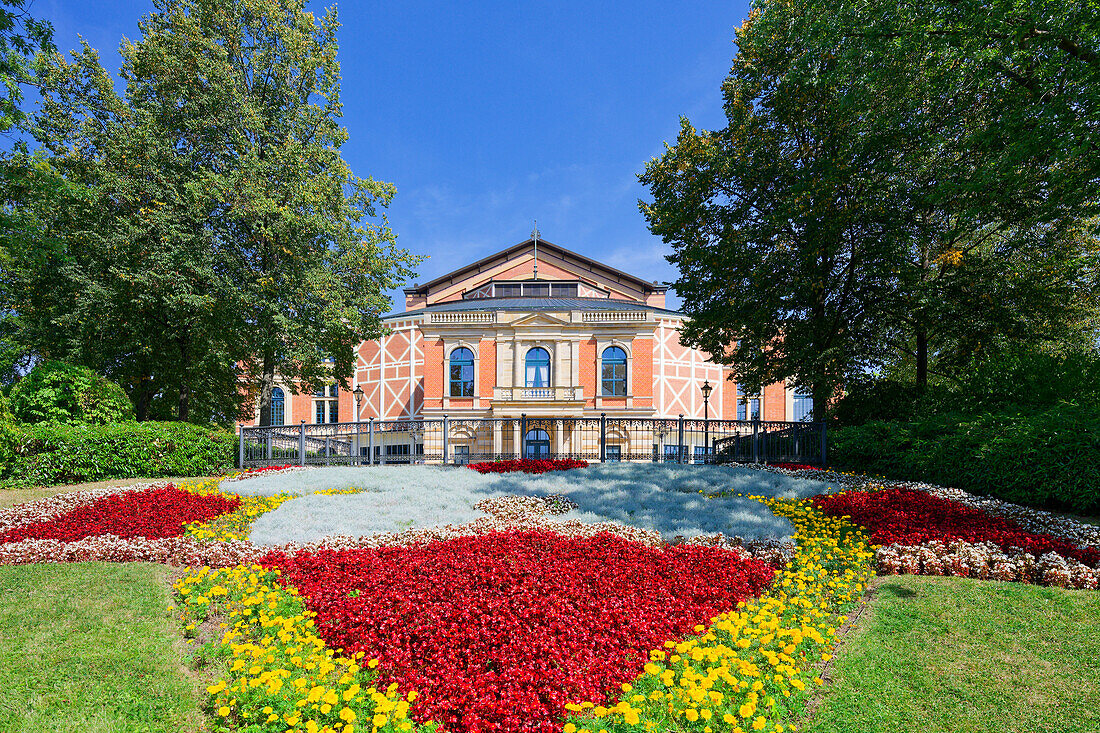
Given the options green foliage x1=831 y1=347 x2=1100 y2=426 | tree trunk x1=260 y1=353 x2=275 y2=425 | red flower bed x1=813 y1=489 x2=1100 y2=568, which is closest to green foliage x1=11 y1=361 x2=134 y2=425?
tree trunk x1=260 y1=353 x2=275 y2=425

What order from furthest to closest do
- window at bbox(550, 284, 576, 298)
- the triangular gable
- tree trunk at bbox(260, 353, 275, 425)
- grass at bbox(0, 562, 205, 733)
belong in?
the triangular gable → window at bbox(550, 284, 576, 298) → tree trunk at bbox(260, 353, 275, 425) → grass at bbox(0, 562, 205, 733)

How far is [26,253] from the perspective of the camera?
1151 centimetres

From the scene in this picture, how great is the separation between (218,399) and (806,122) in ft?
84.6

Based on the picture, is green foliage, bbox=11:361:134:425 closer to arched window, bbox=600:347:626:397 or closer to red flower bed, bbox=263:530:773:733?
red flower bed, bbox=263:530:773:733

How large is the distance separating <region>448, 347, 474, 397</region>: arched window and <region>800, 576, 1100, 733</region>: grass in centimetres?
2535

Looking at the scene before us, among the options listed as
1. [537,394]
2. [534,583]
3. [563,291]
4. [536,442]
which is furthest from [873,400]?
[563,291]

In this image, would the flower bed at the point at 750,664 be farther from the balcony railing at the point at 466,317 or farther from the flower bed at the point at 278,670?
the balcony railing at the point at 466,317

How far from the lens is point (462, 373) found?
29.3 m

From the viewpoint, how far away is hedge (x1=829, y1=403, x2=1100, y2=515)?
8.00 meters

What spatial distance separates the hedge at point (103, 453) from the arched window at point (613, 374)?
20.0 metres

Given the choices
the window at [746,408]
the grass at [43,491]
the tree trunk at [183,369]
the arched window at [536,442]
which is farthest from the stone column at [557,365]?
the window at [746,408]

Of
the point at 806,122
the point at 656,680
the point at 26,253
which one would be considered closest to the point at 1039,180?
the point at 806,122

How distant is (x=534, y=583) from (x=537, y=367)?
75.1ft

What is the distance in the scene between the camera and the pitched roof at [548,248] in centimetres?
4262
